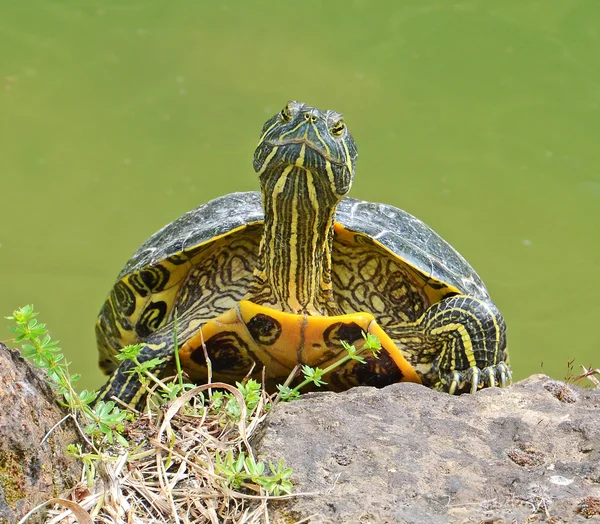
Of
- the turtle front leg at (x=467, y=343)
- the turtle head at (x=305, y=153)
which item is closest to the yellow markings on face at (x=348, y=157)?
the turtle head at (x=305, y=153)

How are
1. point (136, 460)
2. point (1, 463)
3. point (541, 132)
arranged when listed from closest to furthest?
1. point (1, 463)
2. point (136, 460)
3. point (541, 132)

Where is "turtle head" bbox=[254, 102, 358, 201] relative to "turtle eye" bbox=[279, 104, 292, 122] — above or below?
below

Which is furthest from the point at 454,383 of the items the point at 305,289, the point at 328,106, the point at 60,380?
the point at 328,106

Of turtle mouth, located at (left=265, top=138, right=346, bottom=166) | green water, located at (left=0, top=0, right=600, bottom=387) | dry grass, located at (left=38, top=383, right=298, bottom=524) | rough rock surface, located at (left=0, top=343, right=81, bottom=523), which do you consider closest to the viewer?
rough rock surface, located at (left=0, top=343, right=81, bottom=523)

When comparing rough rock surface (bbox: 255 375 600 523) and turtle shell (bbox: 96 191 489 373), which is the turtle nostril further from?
rough rock surface (bbox: 255 375 600 523)

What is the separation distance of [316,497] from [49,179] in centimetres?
475

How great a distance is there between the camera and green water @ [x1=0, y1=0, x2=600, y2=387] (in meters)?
5.28

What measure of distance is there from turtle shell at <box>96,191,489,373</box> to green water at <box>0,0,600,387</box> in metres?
2.41

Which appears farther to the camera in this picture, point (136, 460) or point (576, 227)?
Result: point (576, 227)

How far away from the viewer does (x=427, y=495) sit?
142cm

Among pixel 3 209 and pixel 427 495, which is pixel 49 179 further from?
pixel 427 495

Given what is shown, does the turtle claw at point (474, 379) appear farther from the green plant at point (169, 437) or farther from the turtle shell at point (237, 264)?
the green plant at point (169, 437)

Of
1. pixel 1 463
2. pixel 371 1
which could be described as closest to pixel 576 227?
pixel 371 1

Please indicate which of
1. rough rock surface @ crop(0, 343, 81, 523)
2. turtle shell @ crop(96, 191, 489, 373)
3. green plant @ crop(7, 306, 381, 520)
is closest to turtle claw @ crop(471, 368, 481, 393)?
turtle shell @ crop(96, 191, 489, 373)
